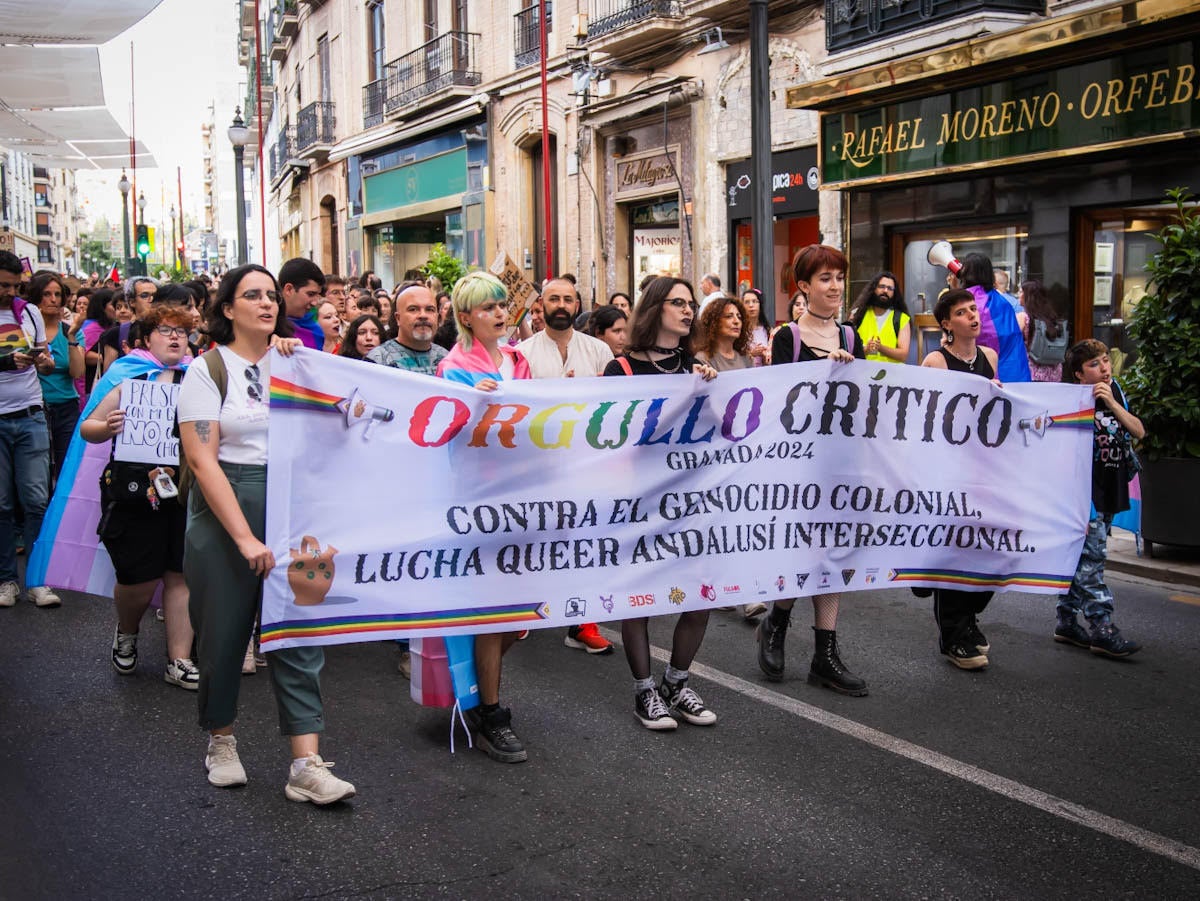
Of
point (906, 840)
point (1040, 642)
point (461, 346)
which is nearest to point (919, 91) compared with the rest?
point (1040, 642)

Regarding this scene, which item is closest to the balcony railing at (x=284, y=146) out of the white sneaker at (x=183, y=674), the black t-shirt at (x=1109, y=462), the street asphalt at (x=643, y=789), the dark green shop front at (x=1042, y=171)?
the dark green shop front at (x=1042, y=171)

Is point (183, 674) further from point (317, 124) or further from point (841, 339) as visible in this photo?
point (317, 124)

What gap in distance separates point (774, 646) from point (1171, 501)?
3.93 m

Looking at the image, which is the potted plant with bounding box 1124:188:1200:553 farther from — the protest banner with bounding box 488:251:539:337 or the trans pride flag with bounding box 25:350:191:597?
the trans pride flag with bounding box 25:350:191:597

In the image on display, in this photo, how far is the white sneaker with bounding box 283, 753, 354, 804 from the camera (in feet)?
13.9

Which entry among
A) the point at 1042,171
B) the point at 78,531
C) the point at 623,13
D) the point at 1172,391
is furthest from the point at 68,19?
the point at 623,13

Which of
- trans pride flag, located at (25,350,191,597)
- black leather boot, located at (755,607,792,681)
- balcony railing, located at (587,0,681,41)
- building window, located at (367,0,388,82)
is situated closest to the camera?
black leather boot, located at (755,607,792,681)

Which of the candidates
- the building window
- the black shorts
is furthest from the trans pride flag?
the building window

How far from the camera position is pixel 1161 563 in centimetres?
826

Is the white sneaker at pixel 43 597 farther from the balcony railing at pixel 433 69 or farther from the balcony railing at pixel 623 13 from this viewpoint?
the balcony railing at pixel 433 69

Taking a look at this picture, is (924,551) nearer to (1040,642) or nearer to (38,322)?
(1040,642)

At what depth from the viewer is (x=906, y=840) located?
156 inches

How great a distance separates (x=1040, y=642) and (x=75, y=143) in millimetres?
14624

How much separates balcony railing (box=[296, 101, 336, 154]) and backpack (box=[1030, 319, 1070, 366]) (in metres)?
27.9
